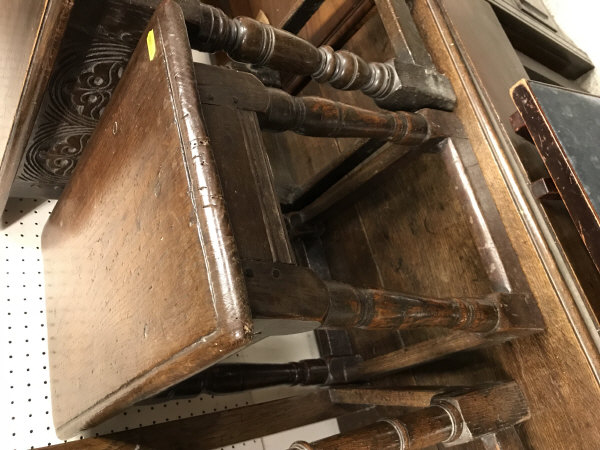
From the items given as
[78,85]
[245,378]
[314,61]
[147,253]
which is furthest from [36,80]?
[245,378]

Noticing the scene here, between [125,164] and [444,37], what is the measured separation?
87cm

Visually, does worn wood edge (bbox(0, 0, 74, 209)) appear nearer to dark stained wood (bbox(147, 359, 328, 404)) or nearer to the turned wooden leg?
dark stained wood (bbox(147, 359, 328, 404))

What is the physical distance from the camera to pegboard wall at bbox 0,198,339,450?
3.60ft

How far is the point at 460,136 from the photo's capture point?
1129 millimetres

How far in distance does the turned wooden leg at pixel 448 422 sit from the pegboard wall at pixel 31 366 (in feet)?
1.91

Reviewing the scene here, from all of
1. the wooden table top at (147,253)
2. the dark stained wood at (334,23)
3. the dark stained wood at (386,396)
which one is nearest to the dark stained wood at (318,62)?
the wooden table top at (147,253)

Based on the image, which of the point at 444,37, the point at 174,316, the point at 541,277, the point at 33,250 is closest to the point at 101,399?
the point at 174,316

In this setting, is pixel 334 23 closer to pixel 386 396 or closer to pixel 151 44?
pixel 151 44

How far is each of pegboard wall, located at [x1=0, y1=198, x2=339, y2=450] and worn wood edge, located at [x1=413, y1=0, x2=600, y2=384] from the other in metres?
0.85

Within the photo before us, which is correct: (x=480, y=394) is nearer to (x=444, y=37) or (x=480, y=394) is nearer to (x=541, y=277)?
(x=541, y=277)

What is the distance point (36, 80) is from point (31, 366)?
2.38 ft

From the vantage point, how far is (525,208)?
3.31 feet

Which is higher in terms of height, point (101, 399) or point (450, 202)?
point (450, 202)

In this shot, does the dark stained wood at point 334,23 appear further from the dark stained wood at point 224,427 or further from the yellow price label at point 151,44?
the dark stained wood at point 224,427
